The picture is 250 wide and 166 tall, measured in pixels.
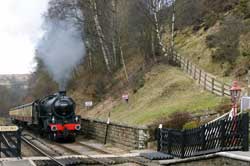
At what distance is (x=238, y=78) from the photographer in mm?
27219

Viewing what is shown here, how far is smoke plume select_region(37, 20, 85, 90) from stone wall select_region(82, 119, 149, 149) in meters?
6.78

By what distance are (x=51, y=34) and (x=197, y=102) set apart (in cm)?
2131

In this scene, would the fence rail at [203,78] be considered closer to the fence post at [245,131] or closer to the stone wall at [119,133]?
the stone wall at [119,133]

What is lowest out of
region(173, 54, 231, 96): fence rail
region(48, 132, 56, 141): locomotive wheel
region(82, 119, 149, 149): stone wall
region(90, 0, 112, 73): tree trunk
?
region(48, 132, 56, 141): locomotive wheel

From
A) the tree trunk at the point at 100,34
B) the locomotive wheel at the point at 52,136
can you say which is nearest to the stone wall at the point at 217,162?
the locomotive wheel at the point at 52,136

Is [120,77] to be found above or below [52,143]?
above

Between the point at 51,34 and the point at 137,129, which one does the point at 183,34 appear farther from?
the point at 137,129

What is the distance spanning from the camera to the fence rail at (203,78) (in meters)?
25.4

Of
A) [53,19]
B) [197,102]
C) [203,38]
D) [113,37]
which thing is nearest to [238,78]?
[197,102]

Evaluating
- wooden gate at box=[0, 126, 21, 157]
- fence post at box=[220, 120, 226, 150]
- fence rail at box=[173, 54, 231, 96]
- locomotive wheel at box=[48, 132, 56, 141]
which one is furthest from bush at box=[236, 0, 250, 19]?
fence post at box=[220, 120, 226, 150]

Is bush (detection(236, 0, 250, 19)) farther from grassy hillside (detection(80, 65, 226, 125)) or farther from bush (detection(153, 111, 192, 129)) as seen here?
bush (detection(153, 111, 192, 129))

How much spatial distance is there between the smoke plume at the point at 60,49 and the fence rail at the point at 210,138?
1975cm

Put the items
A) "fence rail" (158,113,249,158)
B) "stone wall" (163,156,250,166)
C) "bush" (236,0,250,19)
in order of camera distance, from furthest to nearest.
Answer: "bush" (236,0,250,19) → "fence rail" (158,113,249,158) → "stone wall" (163,156,250,166)

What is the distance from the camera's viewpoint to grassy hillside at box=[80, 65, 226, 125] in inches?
957
